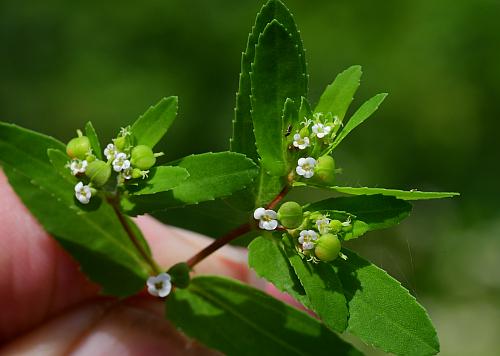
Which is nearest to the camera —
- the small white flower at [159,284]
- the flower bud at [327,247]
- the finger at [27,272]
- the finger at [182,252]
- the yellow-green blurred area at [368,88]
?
the flower bud at [327,247]

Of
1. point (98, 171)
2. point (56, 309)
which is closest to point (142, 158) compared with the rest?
point (98, 171)

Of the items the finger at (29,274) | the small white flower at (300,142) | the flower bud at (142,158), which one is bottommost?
the finger at (29,274)

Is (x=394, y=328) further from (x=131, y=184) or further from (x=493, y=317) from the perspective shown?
(x=493, y=317)

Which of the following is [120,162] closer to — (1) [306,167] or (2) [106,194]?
(2) [106,194]

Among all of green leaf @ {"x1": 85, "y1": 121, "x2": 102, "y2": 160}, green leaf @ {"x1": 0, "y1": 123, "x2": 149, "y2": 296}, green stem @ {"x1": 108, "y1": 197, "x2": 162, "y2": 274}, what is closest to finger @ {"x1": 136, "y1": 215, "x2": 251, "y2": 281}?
green leaf @ {"x1": 0, "y1": 123, "x2": 149, "y2": 296}

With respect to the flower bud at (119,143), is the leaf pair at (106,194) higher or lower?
lower

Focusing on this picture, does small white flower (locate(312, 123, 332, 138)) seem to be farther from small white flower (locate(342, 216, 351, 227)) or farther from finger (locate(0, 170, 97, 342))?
finger (locate(0, 170, 97, 342))

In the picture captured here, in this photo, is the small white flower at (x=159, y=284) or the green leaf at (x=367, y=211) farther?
the small white flower at (x=159, y=284)

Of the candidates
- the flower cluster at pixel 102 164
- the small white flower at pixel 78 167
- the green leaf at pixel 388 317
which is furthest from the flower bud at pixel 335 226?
the small white flower at pixel 78 167

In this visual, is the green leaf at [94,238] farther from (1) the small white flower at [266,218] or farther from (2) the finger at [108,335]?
(1) the small white flower at [266,218]
